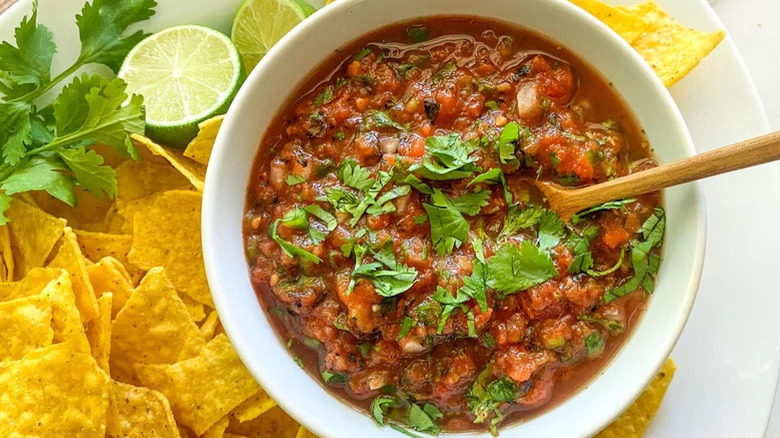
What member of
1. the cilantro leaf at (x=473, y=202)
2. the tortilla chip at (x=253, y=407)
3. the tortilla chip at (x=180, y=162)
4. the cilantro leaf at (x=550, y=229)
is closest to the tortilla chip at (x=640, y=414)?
the cilantro leaf at (x=550, y=229)

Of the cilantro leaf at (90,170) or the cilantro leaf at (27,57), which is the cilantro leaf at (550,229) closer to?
the cilantro leaf at (90,170)

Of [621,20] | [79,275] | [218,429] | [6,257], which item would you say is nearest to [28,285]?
[6,257]

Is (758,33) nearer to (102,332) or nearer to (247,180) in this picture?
(247,180)

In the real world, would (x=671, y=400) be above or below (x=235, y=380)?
above

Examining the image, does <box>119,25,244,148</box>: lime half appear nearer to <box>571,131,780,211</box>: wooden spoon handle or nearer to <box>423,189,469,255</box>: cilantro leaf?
<box>423,189,469,255</box>: cilantro leaf

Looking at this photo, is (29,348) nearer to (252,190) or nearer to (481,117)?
(252,190)

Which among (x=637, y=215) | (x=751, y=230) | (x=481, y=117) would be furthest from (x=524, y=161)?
(x=751, y=230)
